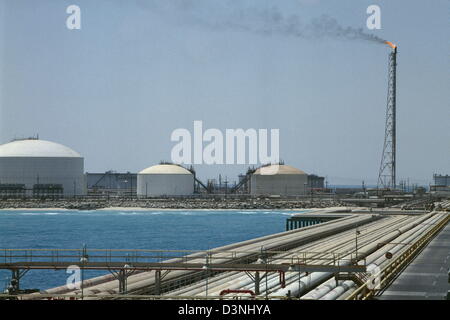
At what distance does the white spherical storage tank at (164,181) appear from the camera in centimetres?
18700

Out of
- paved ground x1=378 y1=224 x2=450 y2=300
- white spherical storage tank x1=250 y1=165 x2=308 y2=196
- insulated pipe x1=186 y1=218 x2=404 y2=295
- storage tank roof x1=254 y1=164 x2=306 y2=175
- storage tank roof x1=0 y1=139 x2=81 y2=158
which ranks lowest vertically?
insulated pipe x1=186 y1=218 x2=404 y2=295

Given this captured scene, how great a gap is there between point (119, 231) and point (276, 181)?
295ft

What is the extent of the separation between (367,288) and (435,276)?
6.15 meters

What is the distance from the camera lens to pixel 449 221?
260 feet

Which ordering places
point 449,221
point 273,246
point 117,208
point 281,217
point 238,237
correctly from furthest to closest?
point 117,208 → point 281,217 → point 238,237 → point 449,221 → point 273,246

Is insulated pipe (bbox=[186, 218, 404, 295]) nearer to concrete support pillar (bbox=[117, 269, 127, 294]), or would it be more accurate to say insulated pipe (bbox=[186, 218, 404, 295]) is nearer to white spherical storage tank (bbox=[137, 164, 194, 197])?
concrete support pillar (bbox=[117, 269, 127, 294])

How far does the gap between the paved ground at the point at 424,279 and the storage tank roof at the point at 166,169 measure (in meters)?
145

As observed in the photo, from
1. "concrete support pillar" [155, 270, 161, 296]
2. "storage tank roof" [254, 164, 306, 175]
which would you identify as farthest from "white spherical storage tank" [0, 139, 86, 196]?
"concrete support pillar" [155, 270, 161, 296]

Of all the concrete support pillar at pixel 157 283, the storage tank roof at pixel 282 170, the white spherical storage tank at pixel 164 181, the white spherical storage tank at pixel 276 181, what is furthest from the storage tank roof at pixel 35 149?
the concrete support pillar at pixel 157 283

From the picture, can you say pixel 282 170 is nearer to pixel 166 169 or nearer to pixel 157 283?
pixel 166 169

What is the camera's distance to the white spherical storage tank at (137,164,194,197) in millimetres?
187000

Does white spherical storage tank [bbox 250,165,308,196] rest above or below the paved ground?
above
